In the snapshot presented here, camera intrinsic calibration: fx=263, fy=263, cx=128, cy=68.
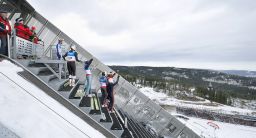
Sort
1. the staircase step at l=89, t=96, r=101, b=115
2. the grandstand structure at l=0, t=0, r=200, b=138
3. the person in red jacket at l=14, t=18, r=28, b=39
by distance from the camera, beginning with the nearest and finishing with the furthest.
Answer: the staircase step at l=89, t=96, r=101, b=115
the person in red jacket at l=14, t=18, r=28, b=39
the grandstand structure at l=0, t=0, r=200, b=138

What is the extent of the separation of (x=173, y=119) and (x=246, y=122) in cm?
4260

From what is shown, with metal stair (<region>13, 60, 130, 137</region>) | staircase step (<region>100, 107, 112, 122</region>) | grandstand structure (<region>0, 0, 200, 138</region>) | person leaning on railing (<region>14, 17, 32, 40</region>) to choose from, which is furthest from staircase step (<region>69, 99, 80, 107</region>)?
person leaning on railing (<region>14, 17, 32, 40</region>)

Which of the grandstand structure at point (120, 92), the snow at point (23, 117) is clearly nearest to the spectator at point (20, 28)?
the grandstand structure at point (120, 92)

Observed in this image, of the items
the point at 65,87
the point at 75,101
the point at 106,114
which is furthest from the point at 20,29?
the point at 106,114

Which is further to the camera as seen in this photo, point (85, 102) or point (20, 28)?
point (20, 28)

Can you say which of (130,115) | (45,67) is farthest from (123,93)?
(45,67)

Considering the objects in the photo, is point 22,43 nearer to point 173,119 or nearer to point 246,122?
point 173,119

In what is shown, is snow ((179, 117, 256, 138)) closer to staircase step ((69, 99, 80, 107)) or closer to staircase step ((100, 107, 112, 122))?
staircase step ((100, 107, 112, 122))

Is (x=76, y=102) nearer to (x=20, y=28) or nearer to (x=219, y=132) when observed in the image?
(x=20, y=28)

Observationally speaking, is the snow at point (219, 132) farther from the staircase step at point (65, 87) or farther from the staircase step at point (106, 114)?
the staircase step at point (65, 87)

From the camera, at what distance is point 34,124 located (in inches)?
156

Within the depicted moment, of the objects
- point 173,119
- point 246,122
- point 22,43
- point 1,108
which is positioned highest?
point 22,43

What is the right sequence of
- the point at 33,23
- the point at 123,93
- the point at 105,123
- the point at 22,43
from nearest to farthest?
1. the point at 105,123
2. the point at 22,43
3. the point at 123,93
4. the point at 33,23

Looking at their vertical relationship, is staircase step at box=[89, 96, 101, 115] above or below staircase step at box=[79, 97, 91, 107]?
below
